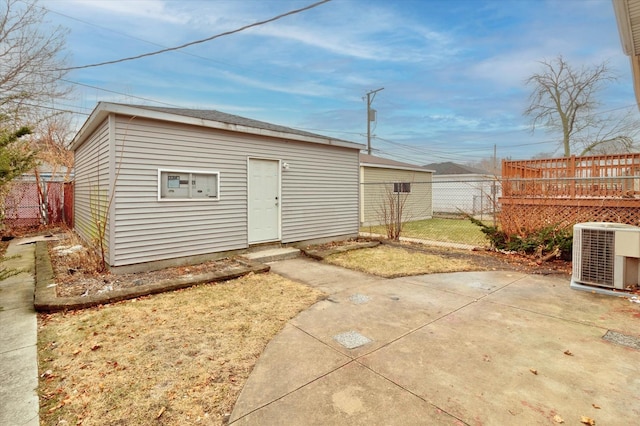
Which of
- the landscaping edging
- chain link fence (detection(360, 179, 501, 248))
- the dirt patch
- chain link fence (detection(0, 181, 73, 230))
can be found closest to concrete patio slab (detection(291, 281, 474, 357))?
the dirt patch

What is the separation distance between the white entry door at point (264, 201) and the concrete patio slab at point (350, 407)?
4.84m

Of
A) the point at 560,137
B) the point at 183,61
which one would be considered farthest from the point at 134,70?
the point at 560,137

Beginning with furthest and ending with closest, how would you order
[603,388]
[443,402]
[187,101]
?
1. [187,101]
2. [603,388]
3. [443,402]

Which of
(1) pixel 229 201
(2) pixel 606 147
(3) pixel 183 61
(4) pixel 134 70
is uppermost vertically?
(3) pixel 183 61

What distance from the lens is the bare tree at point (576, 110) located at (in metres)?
17.3

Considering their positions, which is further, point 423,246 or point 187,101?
point 187,101

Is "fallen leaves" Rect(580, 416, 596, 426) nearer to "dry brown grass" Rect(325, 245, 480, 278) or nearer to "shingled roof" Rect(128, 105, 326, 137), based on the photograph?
"dry brown grass" Rect(325, 245, 480, 278)

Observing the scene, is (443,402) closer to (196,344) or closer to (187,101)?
(196,344)

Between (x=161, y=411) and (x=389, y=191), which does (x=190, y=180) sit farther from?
(x=389, y=191)

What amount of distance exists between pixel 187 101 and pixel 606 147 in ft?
78.0

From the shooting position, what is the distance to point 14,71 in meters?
8.70

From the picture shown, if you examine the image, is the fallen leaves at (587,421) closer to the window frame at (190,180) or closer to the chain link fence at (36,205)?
the window frame at (190,180)

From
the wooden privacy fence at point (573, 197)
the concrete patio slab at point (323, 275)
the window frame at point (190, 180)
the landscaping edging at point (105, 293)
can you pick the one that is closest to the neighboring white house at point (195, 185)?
the window frame at point (190, 180)

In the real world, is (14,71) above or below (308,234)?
above
